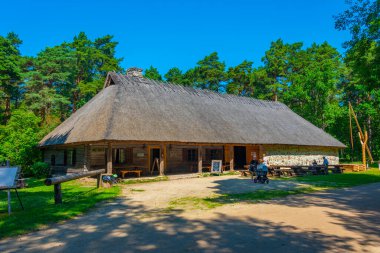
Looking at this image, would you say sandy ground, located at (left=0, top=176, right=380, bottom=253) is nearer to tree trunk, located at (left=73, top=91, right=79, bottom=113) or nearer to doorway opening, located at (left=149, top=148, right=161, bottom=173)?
doorway opening, located at (left=149, top=148, right=161, bottom=173)

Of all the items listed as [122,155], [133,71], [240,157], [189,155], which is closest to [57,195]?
[122,155]

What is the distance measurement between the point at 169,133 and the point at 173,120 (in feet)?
6.58

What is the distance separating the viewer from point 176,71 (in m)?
57.7

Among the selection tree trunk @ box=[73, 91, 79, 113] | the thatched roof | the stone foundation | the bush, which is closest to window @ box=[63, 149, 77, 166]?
the bush

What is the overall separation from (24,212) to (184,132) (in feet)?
41.5

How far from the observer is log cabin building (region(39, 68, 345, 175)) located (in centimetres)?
1848

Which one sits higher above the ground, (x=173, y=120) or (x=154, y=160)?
(x=173, y=120)

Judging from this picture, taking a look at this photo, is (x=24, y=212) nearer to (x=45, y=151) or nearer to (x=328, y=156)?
(x=45, y=151)

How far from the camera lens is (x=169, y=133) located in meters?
19.0

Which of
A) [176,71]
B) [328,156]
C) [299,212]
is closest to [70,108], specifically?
[176,71]

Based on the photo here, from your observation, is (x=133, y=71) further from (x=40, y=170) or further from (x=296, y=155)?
(x=296, y=155)

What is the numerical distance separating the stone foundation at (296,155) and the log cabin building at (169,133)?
84 mm

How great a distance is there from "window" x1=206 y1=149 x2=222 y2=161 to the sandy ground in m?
15.1

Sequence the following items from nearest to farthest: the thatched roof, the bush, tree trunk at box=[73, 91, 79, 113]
→ the thatched roof, the bush, tree trunk at box=[73, 91, 79, 113]
